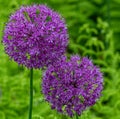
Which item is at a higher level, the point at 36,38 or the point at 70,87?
the point at 36,38

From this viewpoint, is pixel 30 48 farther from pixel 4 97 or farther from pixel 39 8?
pixel 4 97

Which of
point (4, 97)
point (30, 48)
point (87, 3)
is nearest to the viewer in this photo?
point (30, 48)

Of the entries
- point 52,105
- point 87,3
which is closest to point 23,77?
point 52,105

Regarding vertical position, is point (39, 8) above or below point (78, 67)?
above

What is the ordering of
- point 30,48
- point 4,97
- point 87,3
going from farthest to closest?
point 87,3, point 4,97, point 30,48

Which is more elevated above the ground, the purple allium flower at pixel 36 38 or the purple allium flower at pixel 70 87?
the purple allium flower at pixel 36 38
